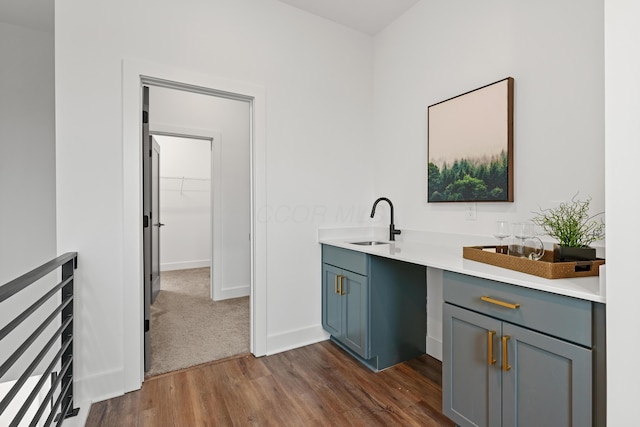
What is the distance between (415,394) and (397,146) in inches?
70.9

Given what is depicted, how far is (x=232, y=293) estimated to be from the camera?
154 inches

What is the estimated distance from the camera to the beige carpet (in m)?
2.38

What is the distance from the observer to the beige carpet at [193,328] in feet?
7.82

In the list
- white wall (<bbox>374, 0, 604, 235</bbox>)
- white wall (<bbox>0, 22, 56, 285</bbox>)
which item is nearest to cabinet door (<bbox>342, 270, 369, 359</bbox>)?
white wall (<bbox>374, 0, 604, 235</bbox>)

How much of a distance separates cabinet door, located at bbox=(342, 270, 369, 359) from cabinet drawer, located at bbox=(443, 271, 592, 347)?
0.74 m

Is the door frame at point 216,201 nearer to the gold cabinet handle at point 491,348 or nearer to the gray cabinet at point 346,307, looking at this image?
the gray cabinet at point 346,307

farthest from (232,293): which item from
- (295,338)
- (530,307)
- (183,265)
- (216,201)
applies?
(530,307)

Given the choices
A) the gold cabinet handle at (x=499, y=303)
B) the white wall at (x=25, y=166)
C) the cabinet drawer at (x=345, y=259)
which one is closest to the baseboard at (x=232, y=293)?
the white wall at (x=25, y=166)

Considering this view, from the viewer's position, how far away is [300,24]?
2.59 m

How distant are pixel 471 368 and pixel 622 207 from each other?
0.87 m

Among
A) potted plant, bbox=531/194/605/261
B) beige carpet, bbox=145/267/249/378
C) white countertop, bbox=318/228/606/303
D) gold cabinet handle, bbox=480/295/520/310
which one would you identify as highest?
potted plant, bbox=531/194/605/261

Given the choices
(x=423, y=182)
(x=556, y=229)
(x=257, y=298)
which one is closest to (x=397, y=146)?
(x=423, y=182)

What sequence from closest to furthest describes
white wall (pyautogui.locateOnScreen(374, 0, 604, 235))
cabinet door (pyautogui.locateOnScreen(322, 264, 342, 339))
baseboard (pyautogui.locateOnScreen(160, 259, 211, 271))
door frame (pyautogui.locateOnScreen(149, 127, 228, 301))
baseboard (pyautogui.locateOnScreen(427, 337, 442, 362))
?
white wall (pyautogui.locateOnScreen(374, 0, 604, 235))
baseboard (pyautogui.locateOnScreen(427, 337, 442, 362))
cabinet door (pyautogui.locateOnScreen(322, 264, 342, 339))
door frame (pyautogui.locateOnScreen(149, 127, 228, 301))
baseboard (pyautogui.locateOnScreen(160, 259, 211, 271))

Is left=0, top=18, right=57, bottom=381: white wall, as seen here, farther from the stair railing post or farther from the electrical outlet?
the electrical outlet
